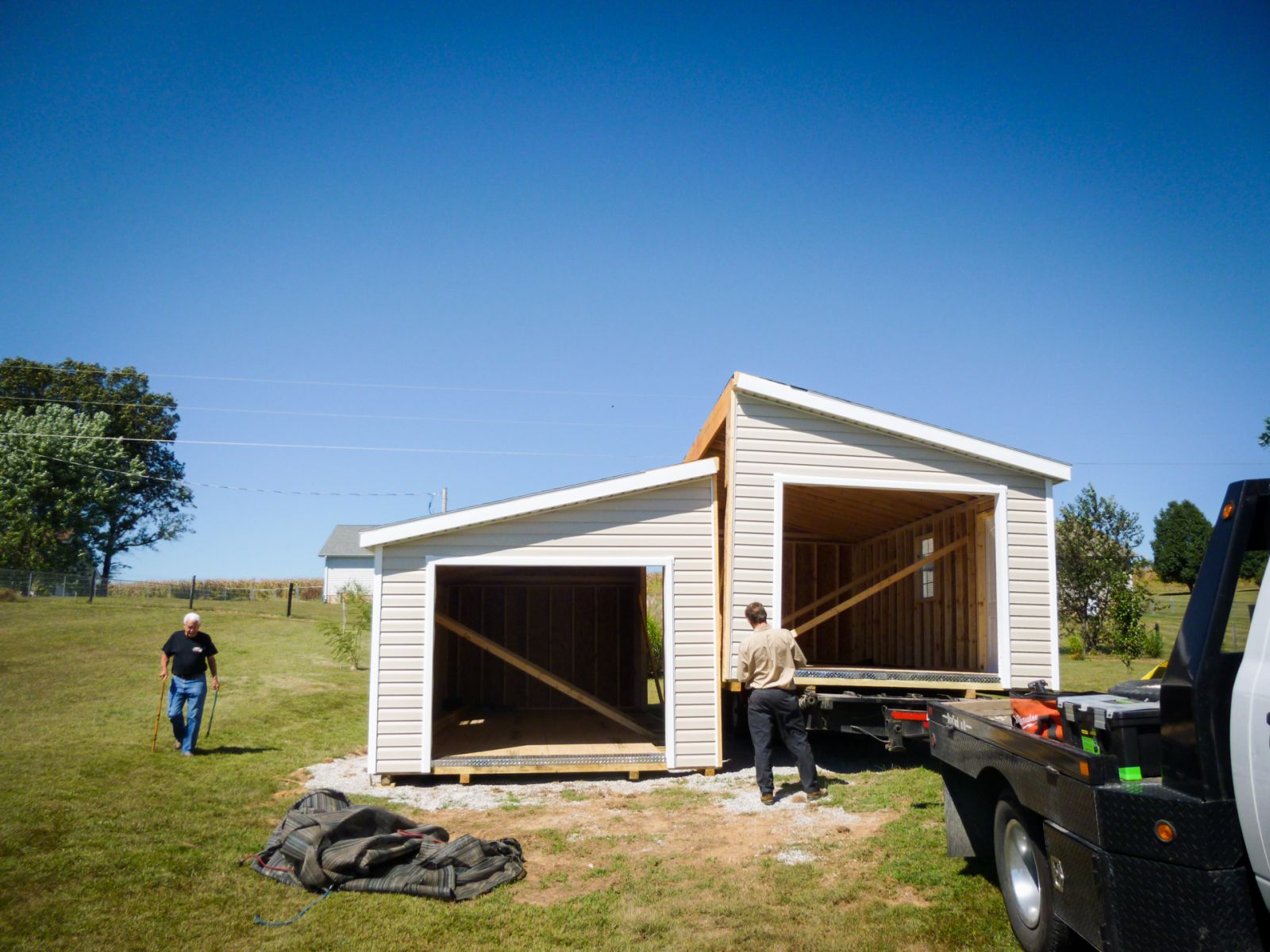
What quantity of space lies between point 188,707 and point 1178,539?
37360mm

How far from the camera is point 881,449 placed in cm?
1078

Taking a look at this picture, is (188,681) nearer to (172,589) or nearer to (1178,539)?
(172,589)

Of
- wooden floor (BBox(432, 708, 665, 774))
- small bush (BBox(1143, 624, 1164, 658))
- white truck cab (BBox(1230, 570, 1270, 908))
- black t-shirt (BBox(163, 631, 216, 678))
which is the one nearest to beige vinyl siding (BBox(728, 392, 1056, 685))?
wooden floor (BBox(432, 708, 665, 774))

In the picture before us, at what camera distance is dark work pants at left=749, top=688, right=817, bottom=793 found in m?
8.82

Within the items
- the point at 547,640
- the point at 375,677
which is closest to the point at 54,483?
the point at 547,640

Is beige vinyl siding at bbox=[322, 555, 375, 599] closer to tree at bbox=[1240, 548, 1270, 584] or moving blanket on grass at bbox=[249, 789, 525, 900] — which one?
moving blanket on grass at bbox=[249, 789, 525, 900]

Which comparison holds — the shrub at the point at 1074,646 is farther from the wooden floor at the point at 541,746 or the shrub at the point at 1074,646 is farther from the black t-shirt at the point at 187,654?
the black t-shirt at the point at 187,654

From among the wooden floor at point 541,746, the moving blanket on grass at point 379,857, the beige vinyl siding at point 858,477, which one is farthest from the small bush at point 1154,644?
the moving blanket on grass at point 379,857

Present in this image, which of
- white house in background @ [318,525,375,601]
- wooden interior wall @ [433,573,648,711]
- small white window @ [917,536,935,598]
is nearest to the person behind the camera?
small white window @ [917,536,935,598]

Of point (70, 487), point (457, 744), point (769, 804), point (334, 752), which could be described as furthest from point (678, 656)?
point (70, 487)

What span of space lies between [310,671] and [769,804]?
13.6 meters

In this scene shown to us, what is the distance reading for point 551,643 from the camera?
53.9 ft

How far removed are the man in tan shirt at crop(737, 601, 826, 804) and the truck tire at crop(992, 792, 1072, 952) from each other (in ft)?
12.2

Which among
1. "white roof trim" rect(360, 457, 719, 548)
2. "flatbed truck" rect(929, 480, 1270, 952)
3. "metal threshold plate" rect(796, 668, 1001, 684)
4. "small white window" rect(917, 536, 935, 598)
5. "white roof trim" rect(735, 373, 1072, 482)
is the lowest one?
"metal threshold plate" rect(796, 668, 1001, 684)
